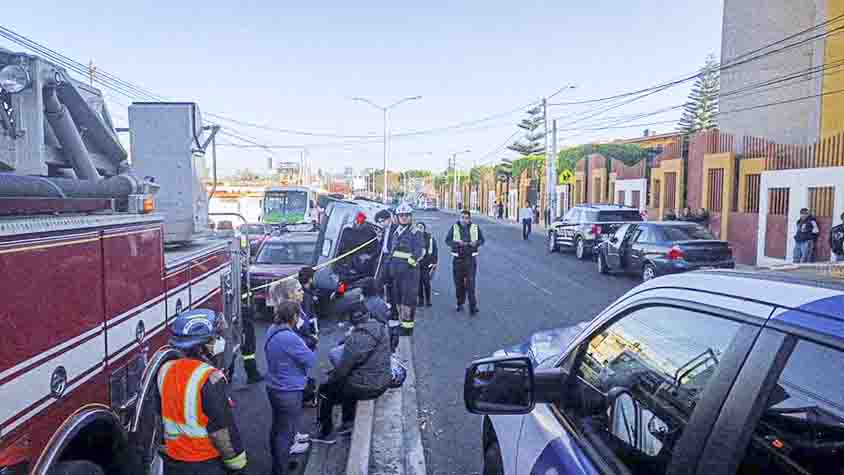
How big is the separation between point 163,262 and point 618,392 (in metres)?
3.20

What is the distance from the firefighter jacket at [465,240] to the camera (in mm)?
10227

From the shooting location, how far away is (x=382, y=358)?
5.38 meters

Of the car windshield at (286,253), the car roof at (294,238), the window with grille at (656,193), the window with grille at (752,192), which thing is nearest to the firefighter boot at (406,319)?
the car windshield at (286,253)

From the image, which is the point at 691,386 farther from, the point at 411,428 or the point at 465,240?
the point at 465,240

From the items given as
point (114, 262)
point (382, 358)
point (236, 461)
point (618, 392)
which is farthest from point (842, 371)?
point (382, 358)

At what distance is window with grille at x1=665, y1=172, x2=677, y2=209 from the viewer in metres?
23.7

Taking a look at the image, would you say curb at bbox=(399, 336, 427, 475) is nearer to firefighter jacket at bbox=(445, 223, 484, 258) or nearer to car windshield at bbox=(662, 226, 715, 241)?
firefighter jacket at bbox=(445, 223, 484, 258)

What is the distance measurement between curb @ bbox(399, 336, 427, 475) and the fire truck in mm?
1793

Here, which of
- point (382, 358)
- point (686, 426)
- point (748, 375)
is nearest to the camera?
point (748, 375)

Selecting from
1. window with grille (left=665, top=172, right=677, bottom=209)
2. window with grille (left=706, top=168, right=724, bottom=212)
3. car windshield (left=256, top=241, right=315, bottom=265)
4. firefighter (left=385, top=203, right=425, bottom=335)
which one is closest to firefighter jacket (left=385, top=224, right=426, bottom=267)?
firefighter (left=385, top=203, right=425, bottom=335)

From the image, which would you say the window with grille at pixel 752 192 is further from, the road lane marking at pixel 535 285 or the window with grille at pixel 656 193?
the road lane marking at pixel 535 285

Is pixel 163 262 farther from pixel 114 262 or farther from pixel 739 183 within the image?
pixel 739 183

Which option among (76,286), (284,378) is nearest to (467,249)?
(284,378)

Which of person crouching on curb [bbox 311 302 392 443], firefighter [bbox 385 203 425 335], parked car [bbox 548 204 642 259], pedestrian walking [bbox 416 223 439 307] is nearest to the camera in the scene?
person crouching on curb [bbox 311 302 392 443]
